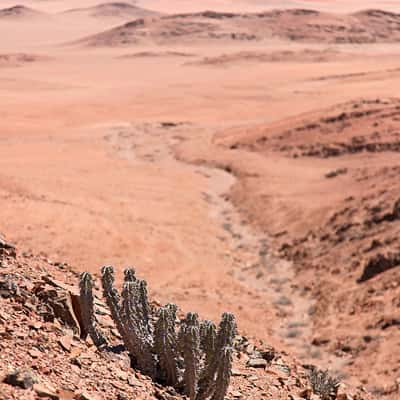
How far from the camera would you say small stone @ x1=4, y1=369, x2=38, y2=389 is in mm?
5961

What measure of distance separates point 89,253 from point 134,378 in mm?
11101

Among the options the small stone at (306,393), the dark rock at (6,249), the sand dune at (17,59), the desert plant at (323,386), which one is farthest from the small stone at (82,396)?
the sand dune at (17,59)

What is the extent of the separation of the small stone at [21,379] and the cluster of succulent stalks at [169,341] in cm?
212

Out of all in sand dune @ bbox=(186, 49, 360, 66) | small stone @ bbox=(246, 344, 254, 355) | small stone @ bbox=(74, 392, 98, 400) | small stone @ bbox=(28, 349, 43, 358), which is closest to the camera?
small stone @ bbox=(74, 392, 98, 400)

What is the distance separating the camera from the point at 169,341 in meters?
8.05

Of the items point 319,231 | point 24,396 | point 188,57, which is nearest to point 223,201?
point 319,231

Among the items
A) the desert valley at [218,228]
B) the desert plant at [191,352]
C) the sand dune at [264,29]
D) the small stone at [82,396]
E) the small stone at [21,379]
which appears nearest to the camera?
the small stone at [21,379]

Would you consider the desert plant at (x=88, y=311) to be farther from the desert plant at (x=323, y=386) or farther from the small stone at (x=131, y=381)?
the desert plant at (x=323, y=386)

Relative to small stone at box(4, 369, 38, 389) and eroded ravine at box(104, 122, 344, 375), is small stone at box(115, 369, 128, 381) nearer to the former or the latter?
small stone at box(4, 369, 38, 389)

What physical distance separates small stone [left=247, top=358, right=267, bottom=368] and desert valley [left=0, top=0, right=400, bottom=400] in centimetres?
4

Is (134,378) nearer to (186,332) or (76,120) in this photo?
(186,332)

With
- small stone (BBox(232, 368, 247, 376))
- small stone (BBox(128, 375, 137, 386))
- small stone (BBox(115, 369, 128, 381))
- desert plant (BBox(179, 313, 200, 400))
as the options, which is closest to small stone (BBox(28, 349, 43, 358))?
small stone (BBox(115, 369, 128, 381))

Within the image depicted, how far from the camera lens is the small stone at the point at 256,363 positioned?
9.81 m

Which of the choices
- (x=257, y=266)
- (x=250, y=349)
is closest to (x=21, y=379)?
(x=250, y=349)
